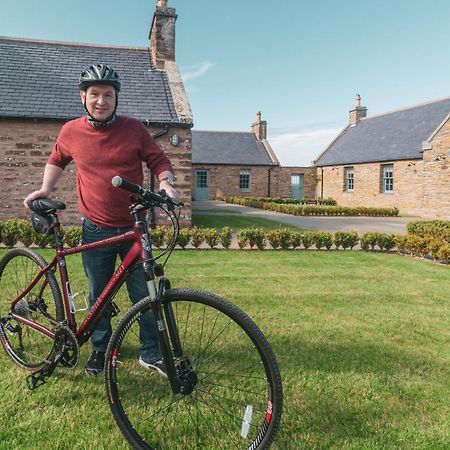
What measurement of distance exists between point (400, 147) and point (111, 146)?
26.4m

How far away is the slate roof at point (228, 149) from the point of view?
37000 millimetres

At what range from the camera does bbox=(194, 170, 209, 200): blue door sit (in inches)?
1452

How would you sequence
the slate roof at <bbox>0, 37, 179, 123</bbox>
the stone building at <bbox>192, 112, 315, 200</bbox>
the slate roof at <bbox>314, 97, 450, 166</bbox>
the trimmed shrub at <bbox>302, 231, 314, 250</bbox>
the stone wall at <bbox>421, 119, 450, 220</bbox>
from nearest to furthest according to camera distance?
the trimmed shrub at <bbox>302, 231, 314, 250</bbox>
the slate roof at <bbox>0, 37, 179, 123</bbox>
the stone wall at <bbox>421, 119, 450, 220</bbox>
the slate roof at <bbox>314, 97, 450, 166</bbox>
the stone building at <bbox>192, 112, 315, 200</bbox>

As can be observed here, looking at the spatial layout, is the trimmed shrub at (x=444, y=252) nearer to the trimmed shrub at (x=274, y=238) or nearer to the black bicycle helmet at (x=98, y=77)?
the trimmed shrub at (x=274, y=238)

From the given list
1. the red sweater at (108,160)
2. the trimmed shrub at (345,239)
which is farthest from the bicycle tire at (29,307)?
the trimmed shrub at (345,239)

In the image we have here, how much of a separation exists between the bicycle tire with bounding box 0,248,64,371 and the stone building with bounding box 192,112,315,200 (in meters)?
32.7

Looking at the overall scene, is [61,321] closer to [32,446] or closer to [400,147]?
[32,446]

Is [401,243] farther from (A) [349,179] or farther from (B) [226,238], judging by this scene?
(A) [349,179]

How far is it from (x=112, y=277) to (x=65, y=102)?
1229 cm

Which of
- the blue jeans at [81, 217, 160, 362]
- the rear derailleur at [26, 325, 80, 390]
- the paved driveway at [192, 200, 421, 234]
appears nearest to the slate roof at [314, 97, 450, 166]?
the paved driveway at [192, 200, 421, 234]

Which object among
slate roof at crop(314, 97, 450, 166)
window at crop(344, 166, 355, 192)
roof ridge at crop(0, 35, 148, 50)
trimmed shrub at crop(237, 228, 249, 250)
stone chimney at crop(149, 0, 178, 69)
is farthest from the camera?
window at crop(344, 166, 355, 192)

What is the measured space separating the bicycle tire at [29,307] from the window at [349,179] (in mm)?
28988

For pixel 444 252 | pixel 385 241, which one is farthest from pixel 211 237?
pixel 444 252

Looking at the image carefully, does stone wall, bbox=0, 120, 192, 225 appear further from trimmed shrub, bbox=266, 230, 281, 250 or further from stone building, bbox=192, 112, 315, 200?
stone building, bbox=192, 112, 315, 200
